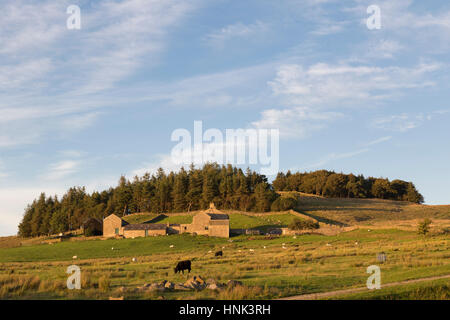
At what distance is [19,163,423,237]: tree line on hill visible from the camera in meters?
120

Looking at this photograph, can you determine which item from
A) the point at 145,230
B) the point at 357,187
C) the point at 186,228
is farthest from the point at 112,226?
the point at 357,187

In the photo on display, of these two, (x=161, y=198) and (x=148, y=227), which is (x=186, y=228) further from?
(x=161, y=198)

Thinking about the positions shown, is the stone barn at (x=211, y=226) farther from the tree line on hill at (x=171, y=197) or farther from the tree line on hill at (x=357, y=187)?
the tree line on hill at (x=357, y=187)

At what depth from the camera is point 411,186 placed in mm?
Result: 156500

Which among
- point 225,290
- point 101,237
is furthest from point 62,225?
point 225,290

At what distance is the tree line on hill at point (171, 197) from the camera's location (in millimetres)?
119769

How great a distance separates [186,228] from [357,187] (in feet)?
276

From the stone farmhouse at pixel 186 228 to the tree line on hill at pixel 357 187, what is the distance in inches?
3050

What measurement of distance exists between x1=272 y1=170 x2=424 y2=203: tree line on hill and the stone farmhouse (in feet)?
254

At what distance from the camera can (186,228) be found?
295ft

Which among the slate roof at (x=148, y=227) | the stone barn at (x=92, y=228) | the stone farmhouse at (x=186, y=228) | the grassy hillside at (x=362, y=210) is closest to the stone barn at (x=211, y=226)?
the stone farmhouse at (x=186, y=228)

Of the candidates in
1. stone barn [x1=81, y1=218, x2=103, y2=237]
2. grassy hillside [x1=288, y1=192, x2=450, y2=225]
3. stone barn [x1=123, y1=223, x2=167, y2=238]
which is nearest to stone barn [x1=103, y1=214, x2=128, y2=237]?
stone barn [x1=123, y1=223, x2=167, y2=238]

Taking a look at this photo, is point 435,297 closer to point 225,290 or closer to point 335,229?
point 225,290
